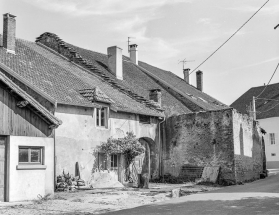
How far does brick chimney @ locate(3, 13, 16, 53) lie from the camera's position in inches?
910

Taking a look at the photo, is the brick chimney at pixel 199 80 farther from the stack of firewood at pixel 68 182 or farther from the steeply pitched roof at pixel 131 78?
the stack of firewood at pixel 68 182

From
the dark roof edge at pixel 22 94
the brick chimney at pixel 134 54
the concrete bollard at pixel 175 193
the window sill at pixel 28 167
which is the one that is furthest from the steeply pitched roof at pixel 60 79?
the brick chimney at pixel 134 54

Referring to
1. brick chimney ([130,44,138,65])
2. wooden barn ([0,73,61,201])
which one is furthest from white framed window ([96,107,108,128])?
brick chimney ([130,44,138,65])

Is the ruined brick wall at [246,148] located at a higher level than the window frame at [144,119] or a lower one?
lower

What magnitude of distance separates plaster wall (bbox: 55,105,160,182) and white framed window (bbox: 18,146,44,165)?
3.35 meters

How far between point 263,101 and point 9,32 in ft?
112

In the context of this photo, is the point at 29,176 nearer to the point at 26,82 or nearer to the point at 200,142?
the point at 26,82

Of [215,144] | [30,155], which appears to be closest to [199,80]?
[215,144]

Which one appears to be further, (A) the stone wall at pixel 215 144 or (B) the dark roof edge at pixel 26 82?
(A) the stone wall at pixel 215 144

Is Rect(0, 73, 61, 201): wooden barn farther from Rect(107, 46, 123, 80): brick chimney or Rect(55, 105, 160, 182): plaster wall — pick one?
Rect(107, 46, 123, 80): brick chimney

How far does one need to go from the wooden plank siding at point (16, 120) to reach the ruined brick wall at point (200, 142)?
1118 cm

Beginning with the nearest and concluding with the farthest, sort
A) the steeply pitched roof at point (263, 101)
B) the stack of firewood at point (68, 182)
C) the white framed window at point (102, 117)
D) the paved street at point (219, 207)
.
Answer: the paved street at point (219, 207) → the stack of firewood at point (68, 182) → the white framed window at point (102, 117) → the steeply pitched roof at point (263, 101)

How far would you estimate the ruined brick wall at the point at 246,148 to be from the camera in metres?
23.6

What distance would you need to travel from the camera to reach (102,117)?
73.2ft
